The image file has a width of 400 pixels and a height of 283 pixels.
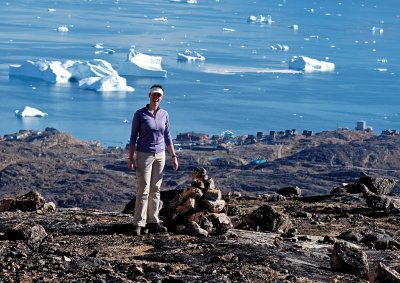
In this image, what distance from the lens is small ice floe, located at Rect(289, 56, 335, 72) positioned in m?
73.8

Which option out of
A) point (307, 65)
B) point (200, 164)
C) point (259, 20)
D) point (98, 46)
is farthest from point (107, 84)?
point (259, 20)

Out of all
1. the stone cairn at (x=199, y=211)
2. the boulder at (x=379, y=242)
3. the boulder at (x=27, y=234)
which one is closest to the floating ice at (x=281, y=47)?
the stone cairn at (x=199, y=211)

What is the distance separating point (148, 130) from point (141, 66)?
59241mm

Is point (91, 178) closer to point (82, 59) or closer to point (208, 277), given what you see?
point (208, 277)

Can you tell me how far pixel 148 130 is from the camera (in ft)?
28.1

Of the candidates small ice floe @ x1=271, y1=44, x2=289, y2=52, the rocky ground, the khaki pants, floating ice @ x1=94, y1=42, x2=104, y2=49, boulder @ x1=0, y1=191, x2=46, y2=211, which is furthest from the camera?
small ice floe @ x1=271, y1=44, x2=289, y2=52

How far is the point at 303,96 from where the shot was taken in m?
64.6

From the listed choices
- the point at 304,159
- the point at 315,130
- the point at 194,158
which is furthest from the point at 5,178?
the point at 315,130

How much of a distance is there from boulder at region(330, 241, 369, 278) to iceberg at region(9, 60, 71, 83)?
57.4 metres

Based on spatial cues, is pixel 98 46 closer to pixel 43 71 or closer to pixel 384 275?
pixel 43 71

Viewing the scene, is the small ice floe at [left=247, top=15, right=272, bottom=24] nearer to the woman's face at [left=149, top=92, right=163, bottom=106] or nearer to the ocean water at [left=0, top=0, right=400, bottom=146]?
the ocean water at [left=0, top=0, right=400, bottom=146]

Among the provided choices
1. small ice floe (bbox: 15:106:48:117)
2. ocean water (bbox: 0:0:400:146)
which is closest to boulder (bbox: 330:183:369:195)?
ocean water (bbox: 0:0:400:146)

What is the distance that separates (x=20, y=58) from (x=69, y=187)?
38067 mm

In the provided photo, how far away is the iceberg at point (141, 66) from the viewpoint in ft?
220
